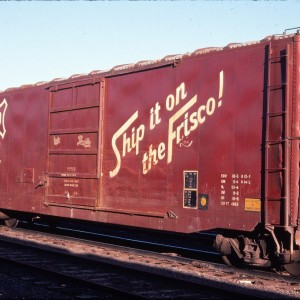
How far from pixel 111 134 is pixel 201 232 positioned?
3000mm

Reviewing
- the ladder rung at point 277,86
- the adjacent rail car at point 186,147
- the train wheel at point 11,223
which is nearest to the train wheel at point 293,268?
the adjacent rail car at point 186,147

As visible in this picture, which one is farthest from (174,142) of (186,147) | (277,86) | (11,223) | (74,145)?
(11,223)

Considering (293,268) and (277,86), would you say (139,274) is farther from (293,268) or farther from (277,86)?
(277,86)

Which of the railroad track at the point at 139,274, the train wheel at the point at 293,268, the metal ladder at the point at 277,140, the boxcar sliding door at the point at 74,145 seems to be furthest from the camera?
the boxcar sliding door at the point at 74,145

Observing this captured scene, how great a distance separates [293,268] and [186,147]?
2848 millimetres

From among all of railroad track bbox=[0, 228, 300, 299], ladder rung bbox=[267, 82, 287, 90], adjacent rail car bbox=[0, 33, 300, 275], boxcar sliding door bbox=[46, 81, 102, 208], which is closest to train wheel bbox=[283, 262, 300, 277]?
adjacent rail car bbox=[0, 33, 300, 275]

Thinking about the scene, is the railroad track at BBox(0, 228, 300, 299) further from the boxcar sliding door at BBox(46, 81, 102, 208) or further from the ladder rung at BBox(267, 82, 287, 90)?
the ladder rung at BBox(267, 82, 287, 90)

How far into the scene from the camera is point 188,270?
8383 millimetres

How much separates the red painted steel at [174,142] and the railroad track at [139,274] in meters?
0.76

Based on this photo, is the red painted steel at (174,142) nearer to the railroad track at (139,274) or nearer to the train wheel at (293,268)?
the railroad track at (139,274)

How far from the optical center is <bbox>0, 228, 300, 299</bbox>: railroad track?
689 centimetres

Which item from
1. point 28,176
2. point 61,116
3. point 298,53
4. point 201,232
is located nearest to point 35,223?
point 28,176

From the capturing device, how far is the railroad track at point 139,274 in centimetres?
689

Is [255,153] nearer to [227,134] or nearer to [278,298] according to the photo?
[227,134]
